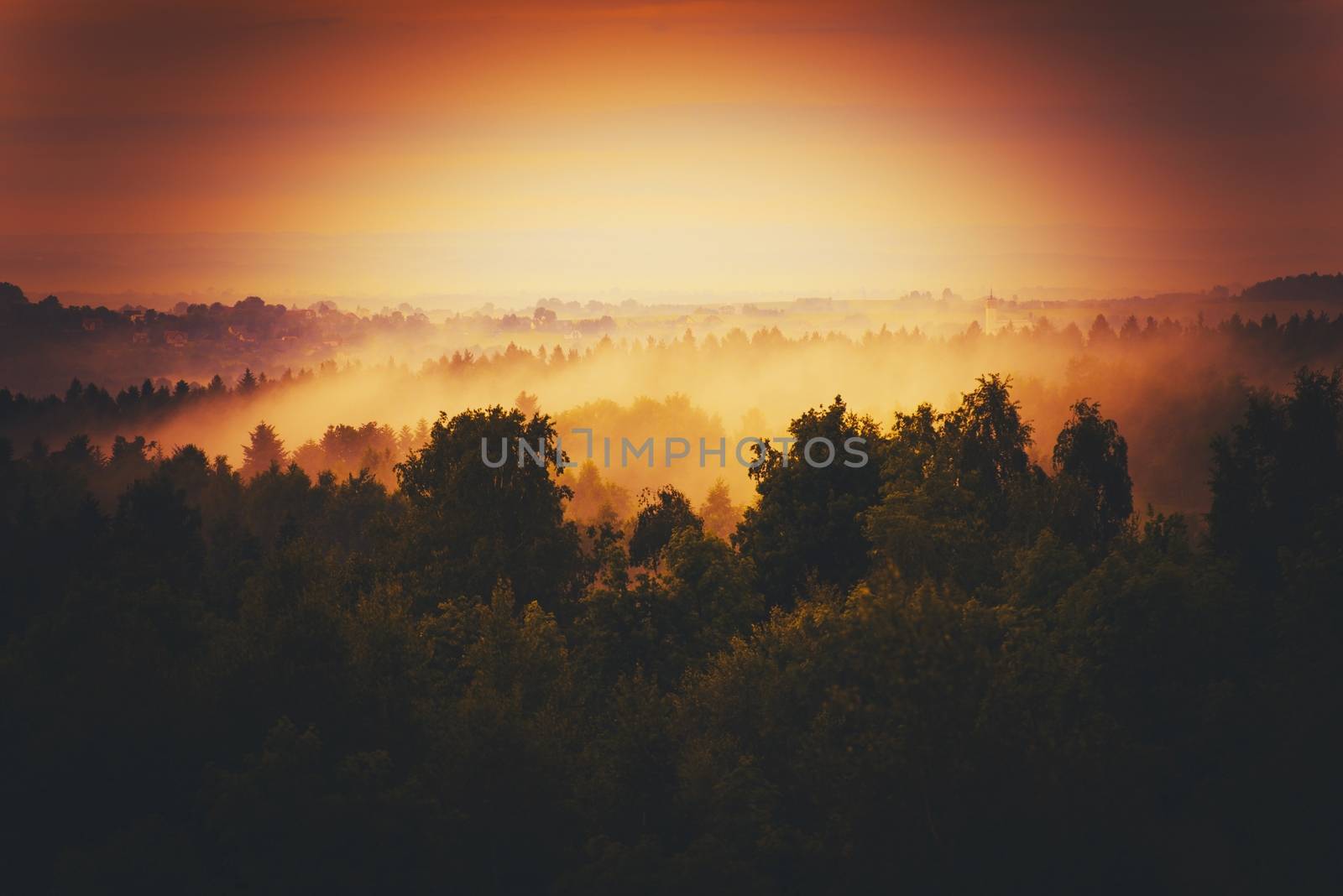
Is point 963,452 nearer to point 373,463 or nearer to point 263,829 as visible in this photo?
point 263,829

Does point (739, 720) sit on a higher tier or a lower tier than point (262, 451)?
higher

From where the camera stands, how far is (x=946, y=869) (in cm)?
2689

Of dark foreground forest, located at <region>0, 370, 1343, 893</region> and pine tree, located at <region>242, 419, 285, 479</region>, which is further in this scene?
pine tree, located at <region>242, 419, 285, 479</region>

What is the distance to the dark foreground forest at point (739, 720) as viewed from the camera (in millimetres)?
28094

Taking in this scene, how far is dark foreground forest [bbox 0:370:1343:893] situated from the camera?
28.1 m

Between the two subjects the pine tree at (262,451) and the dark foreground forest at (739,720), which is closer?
the dark foreground forest at (739,720)

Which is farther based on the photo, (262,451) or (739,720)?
(262,451)

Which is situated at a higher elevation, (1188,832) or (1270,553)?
(1270,553)

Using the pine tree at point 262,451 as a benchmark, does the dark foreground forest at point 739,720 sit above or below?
above

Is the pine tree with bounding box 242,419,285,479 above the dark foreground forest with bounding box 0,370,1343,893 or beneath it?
beneath

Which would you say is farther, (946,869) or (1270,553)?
(1270,553)

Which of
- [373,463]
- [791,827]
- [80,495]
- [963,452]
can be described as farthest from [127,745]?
[373,463]

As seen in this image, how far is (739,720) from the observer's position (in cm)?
3819

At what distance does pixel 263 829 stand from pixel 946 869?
16948mm
